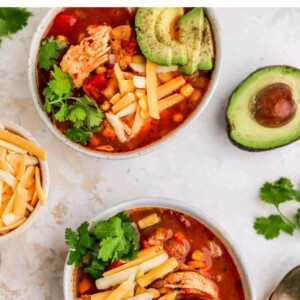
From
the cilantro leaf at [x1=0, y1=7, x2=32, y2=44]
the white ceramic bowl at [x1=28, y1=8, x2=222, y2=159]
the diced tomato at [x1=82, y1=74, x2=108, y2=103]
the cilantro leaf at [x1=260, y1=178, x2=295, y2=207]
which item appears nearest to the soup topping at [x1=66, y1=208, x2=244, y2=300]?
the white ceramic bowl at [x1=28, y1=8, x2=222, y2=159]

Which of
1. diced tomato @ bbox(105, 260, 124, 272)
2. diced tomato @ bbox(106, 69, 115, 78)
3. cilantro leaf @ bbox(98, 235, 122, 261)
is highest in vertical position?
diced tomato @ bbox(106, 69, 115, 78)

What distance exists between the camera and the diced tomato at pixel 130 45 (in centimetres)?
395

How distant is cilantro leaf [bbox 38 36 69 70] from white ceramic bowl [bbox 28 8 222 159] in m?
0.03

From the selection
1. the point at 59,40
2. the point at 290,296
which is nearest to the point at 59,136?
the point at 59,40

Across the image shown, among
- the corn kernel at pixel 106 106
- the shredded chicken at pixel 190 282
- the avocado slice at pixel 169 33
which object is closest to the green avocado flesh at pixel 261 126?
the avocado slice at pixel 169 33

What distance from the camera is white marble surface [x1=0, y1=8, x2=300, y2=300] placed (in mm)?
4250

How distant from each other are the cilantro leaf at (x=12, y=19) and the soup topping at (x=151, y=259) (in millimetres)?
1109

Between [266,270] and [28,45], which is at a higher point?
[28,45]

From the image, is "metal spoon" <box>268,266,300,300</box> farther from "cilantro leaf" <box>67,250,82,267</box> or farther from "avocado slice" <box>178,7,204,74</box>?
"avocado slice" <box>178,7,204,74</box>

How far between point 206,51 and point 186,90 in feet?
0.73

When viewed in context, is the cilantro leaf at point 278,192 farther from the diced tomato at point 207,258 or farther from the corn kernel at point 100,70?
the corn kernel at point 100,70

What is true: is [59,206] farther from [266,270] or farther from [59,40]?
[266,270]

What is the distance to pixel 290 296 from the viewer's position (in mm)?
4152
